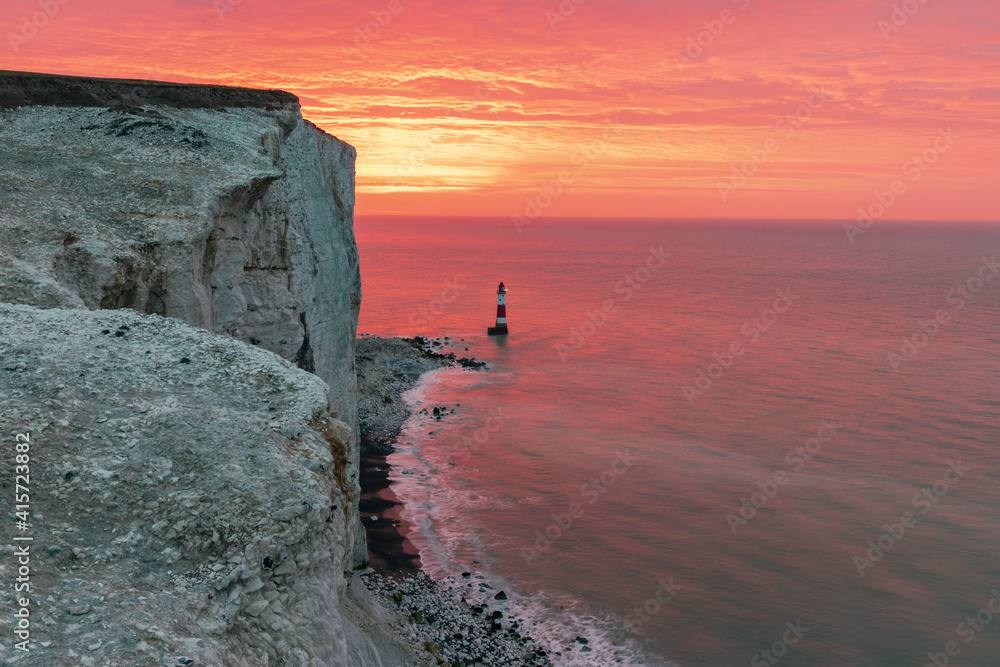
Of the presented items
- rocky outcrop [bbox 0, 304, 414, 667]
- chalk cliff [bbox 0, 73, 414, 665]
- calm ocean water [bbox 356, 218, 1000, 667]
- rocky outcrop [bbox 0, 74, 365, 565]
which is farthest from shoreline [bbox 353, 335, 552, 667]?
rocky outcrop [bbox 0, 304, 414, 667]

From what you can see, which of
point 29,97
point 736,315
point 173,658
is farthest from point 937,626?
point 736,315

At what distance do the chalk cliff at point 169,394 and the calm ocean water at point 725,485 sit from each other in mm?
12229

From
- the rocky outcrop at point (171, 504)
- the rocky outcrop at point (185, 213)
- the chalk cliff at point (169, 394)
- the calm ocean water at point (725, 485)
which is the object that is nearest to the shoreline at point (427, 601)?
the calm ocean water at point (725, 485)

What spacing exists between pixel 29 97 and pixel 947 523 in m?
35.3

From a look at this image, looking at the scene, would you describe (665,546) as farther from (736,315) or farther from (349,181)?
(736,315)

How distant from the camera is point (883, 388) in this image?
160 ft

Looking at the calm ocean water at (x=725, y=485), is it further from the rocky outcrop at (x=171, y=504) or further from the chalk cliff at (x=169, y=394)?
the rocky outcrop at (x=171, y=504)

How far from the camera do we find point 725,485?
3225 cm

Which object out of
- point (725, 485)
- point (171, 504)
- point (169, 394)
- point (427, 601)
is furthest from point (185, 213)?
point (725, 485)

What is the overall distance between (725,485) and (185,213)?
1031 inches

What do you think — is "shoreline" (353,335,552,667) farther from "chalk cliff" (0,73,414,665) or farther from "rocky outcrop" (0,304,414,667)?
Answer: "rocky outcrop" (0,304,414,667)

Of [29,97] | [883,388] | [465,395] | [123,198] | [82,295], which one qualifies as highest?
[29,97]

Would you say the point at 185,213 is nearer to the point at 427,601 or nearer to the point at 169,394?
the point at 169,394

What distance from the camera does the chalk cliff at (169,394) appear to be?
7.46 meters
